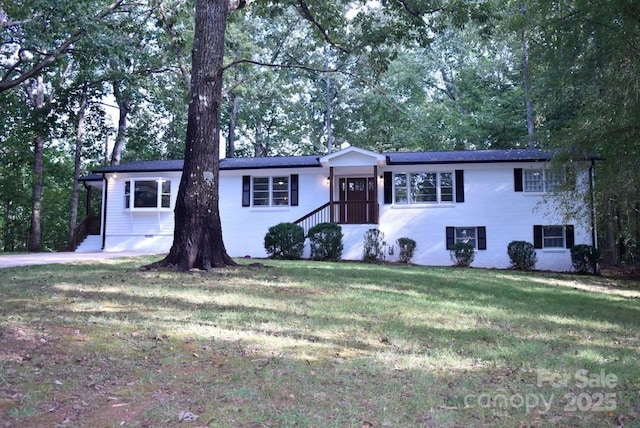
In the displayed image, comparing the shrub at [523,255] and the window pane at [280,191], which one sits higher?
the window pane at [280,191]

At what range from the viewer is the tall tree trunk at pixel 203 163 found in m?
9.73

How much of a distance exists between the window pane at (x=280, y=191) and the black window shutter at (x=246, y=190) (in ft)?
3.13

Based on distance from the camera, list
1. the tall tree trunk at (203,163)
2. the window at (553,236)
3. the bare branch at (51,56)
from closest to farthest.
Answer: the tall tree trunk at (203,163), the bare branch at (51,56), the window at (553,236)

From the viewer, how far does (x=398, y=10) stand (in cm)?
1303

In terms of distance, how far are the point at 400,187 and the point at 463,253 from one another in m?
3.40

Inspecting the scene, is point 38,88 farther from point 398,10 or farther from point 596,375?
point 596,375

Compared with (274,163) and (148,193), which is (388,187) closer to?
(274,163)

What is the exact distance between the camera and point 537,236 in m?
17.1

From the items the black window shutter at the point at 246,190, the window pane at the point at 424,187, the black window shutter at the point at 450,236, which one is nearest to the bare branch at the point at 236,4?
the black window shutter at the point at 246,190

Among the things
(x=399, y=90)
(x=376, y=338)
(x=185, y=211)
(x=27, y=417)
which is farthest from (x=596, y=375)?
(x=399, y=90)

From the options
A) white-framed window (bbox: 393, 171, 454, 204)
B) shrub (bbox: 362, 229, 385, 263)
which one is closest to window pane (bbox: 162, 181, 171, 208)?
shrub (bbox: 362, 229, 385, 263)

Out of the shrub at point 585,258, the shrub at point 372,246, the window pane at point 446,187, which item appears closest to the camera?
the shrub at point 585,258

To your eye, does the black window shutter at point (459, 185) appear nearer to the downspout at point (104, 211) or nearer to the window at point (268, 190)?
the window at point (268, 190)

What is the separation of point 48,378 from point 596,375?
4749 mm
